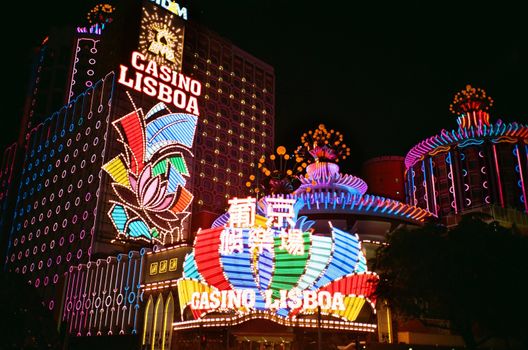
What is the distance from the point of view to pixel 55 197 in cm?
7062

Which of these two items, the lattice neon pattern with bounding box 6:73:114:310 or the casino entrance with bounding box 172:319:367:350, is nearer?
the casino entrance with bounding box 172:319:367:350

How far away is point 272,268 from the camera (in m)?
32.6

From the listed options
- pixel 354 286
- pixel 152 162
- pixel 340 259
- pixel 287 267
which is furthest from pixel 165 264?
pixel 152 162

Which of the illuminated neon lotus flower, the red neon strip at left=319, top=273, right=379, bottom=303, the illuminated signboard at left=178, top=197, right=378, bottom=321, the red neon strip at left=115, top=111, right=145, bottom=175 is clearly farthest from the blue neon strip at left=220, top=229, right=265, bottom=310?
the red neon strip at left=115, top=111, right=145, bottom=175

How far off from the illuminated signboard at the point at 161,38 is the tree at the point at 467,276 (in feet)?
170

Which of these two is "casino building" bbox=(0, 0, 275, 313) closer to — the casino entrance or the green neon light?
the casino entrance

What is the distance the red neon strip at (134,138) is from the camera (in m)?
61.2

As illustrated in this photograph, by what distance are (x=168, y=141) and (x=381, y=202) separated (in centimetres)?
2920

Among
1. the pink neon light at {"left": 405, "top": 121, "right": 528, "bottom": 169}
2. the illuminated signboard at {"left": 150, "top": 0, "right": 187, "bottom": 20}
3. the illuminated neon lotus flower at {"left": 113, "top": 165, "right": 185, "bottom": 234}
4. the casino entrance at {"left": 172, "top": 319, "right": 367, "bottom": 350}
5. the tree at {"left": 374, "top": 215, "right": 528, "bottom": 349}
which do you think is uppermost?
the illuminated signboard at {"left": 150, "top": 0, "right": 187, "bottom": 20}

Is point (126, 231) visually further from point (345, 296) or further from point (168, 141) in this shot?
point (345, 296)

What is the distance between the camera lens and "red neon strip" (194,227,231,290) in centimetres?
3288

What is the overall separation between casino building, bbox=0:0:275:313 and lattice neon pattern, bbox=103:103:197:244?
0.13m

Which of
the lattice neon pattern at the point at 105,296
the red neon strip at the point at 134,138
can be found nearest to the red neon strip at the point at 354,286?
the lattice neon pattern at the point at 105,296

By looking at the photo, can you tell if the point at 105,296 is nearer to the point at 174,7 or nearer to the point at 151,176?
the point at 151,176
